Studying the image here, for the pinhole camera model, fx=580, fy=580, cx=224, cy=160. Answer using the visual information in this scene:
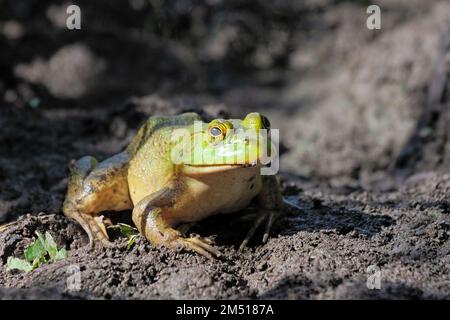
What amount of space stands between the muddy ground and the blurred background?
0.02 meters

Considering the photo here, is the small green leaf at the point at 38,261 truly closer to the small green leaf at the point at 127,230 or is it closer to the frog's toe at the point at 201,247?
the small green leaf at the point at 127,230

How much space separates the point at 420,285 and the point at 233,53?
7190 millimetres

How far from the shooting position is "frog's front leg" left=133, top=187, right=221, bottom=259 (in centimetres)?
359

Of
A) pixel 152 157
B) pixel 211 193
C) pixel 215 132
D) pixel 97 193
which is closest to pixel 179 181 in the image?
pixel 211 193

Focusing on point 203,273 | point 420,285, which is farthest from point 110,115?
point 420,285

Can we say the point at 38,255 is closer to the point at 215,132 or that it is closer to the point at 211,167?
the point at 211,167

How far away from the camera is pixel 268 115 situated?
856cm

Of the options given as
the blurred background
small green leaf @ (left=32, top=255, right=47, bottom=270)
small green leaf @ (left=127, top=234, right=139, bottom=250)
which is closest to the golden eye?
small green leaf @ (left=127, top=234, right=139, bottom=250)

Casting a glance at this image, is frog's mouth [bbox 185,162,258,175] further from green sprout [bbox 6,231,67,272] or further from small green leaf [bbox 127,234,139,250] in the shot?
green sprout [bbox 6,231,67,272]

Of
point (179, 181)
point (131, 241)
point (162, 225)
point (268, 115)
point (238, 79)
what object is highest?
point (238, 79)

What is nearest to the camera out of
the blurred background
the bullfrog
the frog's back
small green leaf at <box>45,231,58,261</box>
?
the bullfrog

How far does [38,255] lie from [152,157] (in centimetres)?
97

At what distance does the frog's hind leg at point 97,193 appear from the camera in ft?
13.4

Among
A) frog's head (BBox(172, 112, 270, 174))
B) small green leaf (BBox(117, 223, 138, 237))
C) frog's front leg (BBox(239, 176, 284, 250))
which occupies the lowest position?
small green leaf (BBox(117, 223, 138, 237))
